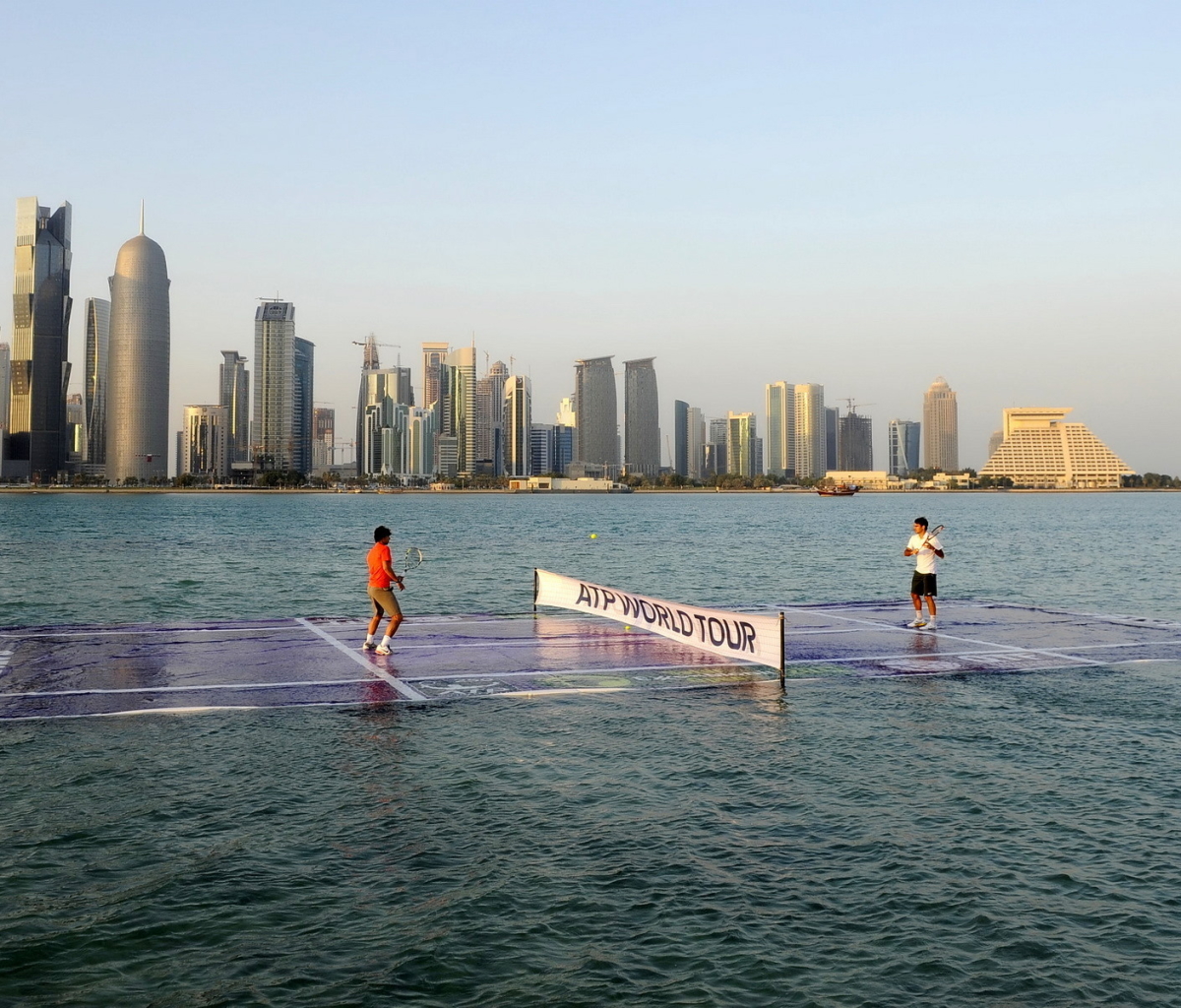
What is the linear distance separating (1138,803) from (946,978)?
463 centimetres

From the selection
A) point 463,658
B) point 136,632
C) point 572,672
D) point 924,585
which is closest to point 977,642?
point 924,585

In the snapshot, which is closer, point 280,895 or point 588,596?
point 280,895

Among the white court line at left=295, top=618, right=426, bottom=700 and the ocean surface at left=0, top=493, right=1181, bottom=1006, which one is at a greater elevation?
the white court line at left=295, top=618, right=426, bottom=700

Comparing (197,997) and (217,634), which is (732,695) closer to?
(197,997)

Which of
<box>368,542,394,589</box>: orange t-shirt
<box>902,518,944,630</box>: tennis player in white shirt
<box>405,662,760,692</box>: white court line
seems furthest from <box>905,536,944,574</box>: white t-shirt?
<box>368,542,394,589</box>: orange t-shirt

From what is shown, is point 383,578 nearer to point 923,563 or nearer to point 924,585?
point 923,563

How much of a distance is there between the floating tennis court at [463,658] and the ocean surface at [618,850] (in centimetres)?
103

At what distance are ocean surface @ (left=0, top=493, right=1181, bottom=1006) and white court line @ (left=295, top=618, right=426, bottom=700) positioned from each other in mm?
1067

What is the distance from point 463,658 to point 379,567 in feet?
7.76

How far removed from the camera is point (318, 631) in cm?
2127

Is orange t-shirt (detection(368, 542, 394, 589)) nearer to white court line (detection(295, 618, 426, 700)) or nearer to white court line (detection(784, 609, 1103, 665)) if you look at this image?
white court line (detection(295, 618, 426, 700))

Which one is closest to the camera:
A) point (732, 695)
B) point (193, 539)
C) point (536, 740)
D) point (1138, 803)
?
point (1138, 803)

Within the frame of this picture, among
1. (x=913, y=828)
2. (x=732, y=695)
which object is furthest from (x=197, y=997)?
(x=732, y=695)

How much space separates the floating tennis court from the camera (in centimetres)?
1487
